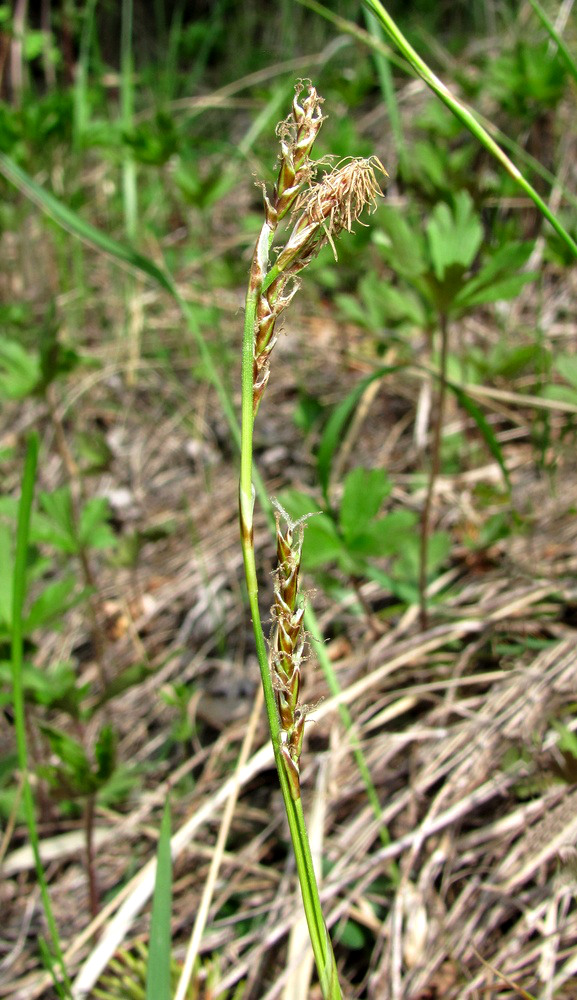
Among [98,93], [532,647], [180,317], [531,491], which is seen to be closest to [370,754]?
[532,647]

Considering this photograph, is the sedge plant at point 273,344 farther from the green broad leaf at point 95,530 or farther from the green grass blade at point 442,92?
the green broad leaf at point 95,530

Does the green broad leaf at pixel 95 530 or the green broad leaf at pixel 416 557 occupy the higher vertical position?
the green broad leaf at pixel 95 530

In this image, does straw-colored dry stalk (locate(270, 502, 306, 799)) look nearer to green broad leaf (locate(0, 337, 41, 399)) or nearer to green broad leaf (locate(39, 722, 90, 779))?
green broad leaf (locate(39, 722, 90, 779))

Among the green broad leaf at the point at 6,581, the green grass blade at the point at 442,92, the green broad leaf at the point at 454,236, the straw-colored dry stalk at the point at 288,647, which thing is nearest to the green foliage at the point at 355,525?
the green broad leaf at the point at 454,236

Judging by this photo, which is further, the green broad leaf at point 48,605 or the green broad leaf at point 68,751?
the green broad leaf at point 48,605

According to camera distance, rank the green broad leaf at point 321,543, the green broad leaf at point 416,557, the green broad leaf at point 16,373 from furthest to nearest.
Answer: the green broad leaf at point 16,373 < the green broad leaf at point 416,557 < the green broad leaf at point 321,543

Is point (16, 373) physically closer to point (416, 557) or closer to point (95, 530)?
point (95, 530)

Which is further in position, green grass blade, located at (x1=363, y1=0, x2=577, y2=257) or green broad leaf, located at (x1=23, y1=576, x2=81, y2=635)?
green broad leaf, located at (x1=23, y1=576, x2=81, y2=635)

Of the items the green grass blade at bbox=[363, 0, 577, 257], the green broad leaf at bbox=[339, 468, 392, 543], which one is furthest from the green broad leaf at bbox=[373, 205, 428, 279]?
the green grass blade at bbox=[363, 0, 577, 257]
